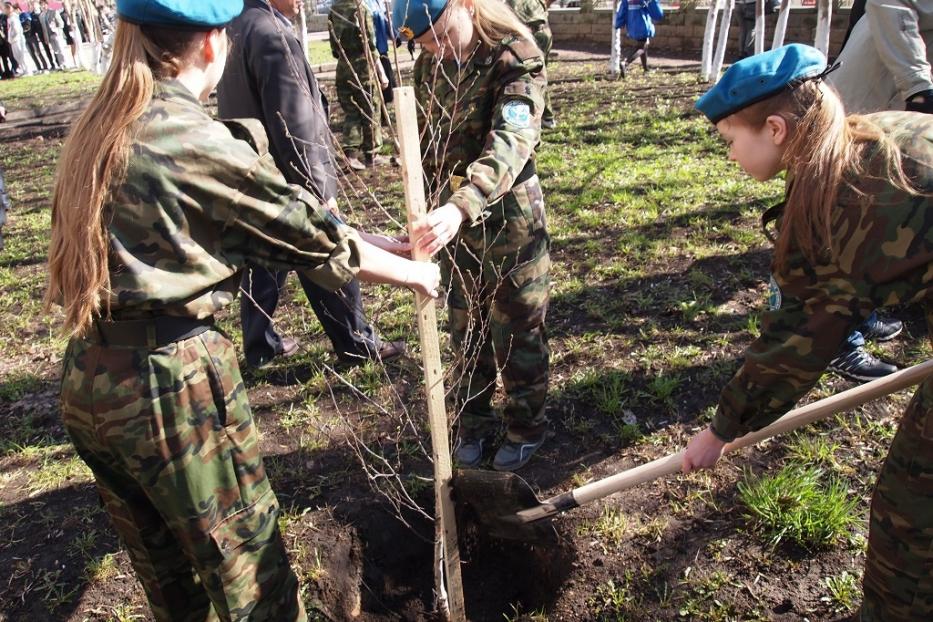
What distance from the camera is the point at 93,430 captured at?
1.68 metres

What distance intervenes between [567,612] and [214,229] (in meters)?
1.87

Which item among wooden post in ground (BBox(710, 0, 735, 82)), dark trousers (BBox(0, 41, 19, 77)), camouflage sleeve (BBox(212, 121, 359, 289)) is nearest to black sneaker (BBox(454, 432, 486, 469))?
camouflage sleeve (BBox(212, 121, 359, 289))

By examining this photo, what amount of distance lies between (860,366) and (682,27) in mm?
12393

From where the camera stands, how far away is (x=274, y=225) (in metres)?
1.60

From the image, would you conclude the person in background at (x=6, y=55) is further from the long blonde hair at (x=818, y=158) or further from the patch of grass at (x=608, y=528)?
the long blonde hair at (x=818, y=158)

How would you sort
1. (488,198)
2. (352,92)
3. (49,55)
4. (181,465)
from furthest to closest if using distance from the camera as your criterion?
(49,55) < (352,92) < (488,198) < (181,465)

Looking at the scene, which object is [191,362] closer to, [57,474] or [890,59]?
[57,474]

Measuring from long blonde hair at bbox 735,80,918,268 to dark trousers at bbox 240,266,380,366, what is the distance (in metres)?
2.49

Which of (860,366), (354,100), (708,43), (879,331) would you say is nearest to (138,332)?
(860,366)

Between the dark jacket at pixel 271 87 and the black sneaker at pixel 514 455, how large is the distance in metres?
1.48

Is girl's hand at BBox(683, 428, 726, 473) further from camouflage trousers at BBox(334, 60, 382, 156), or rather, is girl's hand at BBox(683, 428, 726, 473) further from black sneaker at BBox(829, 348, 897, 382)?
camouflage trousers at BBox(334, 60, 382, 156)

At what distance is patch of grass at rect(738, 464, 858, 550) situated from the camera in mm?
2504

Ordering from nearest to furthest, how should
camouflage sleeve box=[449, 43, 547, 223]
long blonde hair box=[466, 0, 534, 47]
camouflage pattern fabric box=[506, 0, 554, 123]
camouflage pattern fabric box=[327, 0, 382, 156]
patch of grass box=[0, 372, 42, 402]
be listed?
camouflage sleeve box=[449, 43, 547, 223]
long blonde hair box=[466, 0, 534, 47]
patch of grass box=[0, 372, 42, 402]
camouflage pattern fabric box=[506, 0, 554, 123]
camouflage pattern fabric box=[327, 0, 382, 156]

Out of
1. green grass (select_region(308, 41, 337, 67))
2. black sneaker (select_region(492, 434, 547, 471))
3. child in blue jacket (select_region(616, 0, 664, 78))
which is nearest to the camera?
black sneaker (select_region(492, 434, 547, 471))
